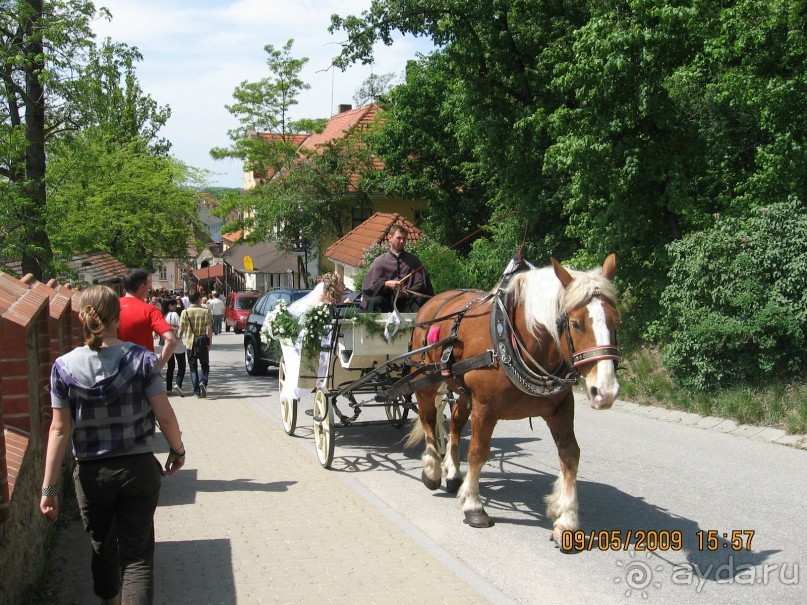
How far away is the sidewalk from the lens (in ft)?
16.6

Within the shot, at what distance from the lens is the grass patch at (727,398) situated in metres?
9.95

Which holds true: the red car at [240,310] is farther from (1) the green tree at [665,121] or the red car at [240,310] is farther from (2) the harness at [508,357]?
(2) the harness at [508,357]

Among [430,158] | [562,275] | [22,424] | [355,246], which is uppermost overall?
[430,158]

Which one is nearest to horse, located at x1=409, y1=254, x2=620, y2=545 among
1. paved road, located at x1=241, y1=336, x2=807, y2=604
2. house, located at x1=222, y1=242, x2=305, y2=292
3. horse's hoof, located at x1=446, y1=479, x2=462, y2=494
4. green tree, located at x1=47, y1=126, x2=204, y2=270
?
paved road, located at x1=241, y1=336, x2=807, y2=604

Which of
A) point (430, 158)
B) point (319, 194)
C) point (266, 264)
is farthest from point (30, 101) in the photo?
point (266, 264)

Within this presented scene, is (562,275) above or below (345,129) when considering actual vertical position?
below

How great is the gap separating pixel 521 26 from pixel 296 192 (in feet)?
56.5

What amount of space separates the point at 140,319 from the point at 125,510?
344cm

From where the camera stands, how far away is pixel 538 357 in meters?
5.83

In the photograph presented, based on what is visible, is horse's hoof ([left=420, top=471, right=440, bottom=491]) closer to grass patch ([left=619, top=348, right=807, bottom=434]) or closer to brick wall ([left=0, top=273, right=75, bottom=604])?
grass patch ([left=619, top=348, right=807, bottom=434])

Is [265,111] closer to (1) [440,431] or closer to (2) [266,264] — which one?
(2) [266,264]

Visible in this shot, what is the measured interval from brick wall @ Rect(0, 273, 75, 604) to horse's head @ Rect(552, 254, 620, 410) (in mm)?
3356

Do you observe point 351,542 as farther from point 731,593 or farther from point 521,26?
point 521,26

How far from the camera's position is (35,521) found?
5.16 meters
